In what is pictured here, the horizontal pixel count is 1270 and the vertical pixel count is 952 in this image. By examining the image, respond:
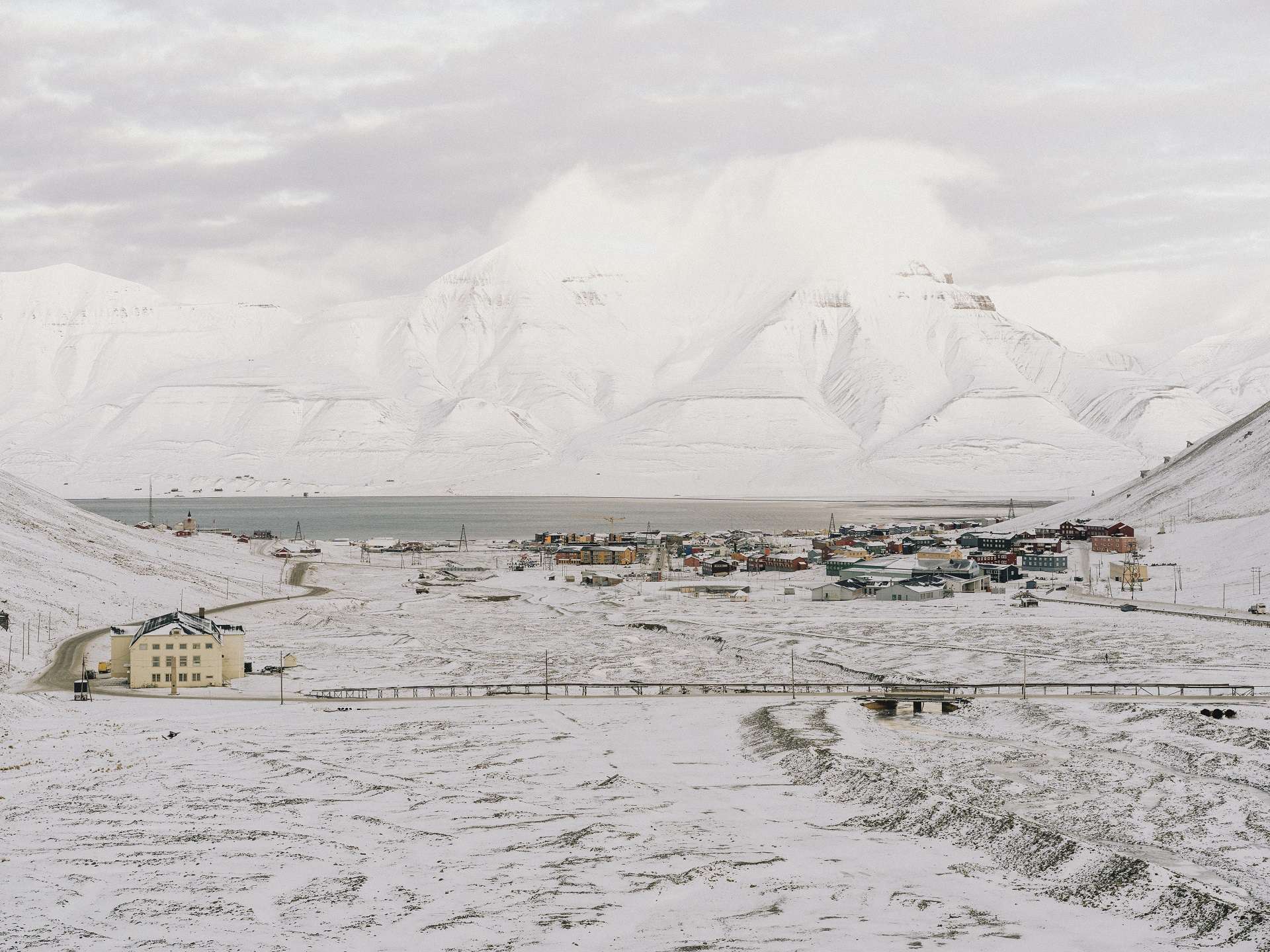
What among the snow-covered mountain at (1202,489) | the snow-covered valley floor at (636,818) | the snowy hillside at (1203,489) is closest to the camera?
the snow-covered valley floor at (636,818)

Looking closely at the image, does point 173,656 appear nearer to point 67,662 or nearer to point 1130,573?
point 67,662

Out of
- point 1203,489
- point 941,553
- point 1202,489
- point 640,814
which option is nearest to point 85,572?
point 640,814

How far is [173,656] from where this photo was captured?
6706cm

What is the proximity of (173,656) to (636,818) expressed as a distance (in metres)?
35.4

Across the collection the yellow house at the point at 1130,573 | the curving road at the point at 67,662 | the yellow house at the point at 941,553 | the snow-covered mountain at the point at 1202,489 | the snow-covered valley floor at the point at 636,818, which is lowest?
the snow-covered valley floor at the point at 636,818

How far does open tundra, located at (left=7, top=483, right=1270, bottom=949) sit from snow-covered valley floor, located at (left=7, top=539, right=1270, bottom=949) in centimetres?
13

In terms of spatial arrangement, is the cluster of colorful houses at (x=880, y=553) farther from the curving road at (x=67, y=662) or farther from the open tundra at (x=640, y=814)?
the curving road at (x=67, y=662)

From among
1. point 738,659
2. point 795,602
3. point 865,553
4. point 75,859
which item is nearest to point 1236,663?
point 738,659

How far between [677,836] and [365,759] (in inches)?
579

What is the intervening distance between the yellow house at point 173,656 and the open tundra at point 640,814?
214 centimetres

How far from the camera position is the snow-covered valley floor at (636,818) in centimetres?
3183

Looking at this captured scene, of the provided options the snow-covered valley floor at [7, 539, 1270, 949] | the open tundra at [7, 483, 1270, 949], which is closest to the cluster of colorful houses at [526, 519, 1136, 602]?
the open tundra at [7, 483, 1270, 949]

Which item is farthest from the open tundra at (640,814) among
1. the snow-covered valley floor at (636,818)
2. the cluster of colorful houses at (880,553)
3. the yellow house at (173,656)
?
the cluster of colorful houses at (880,553)

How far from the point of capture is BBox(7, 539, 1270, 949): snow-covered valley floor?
104 ft
